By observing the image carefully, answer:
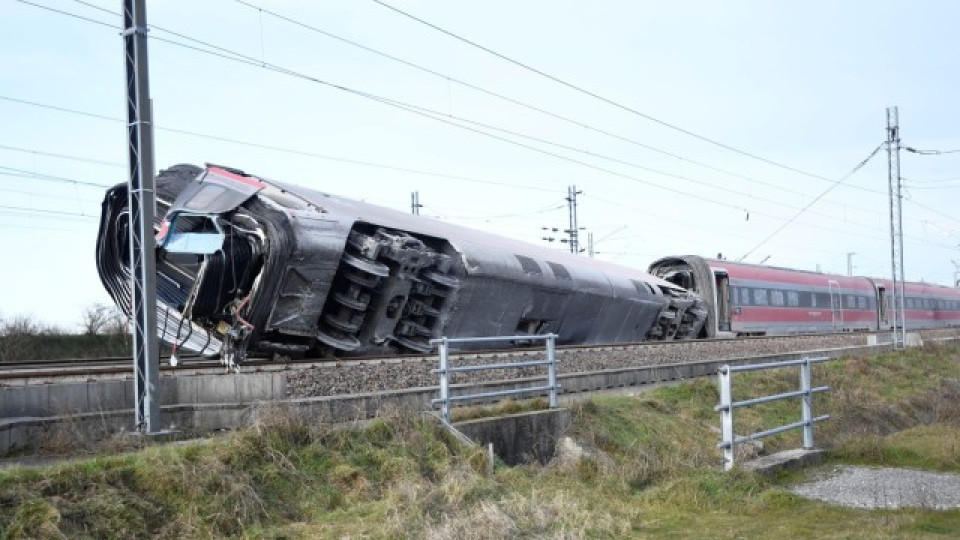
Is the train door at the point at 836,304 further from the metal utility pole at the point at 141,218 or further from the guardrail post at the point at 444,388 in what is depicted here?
the metal utility pole at the point at 141,218

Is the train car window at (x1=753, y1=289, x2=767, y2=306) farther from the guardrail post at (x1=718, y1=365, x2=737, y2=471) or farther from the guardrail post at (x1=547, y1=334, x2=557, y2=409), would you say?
the guardrail post at (x1=718, y1=365, x2=737, y2=471)

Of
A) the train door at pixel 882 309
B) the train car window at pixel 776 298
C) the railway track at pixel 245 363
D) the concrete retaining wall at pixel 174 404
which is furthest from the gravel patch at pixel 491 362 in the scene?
the train door at pixel 882 309

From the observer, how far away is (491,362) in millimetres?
16875

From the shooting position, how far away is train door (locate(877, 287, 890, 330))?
1927 inches

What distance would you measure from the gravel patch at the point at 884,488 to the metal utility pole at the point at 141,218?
6.27 metres

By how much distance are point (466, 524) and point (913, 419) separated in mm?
15847

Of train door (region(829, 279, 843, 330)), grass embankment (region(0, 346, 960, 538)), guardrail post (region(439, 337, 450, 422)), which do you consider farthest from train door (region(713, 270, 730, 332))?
guardrail post (region(439, 337, 450, 422))

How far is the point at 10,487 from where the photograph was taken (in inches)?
233

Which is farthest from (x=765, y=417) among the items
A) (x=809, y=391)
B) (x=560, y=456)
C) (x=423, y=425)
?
(x=423, y=425)

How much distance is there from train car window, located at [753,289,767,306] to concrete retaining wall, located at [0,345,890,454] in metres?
27.3

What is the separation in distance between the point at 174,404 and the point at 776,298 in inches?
1259

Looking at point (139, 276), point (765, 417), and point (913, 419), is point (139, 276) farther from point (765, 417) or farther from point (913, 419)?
point (913, 419)

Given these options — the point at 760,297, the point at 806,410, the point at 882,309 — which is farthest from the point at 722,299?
the point at 806,410

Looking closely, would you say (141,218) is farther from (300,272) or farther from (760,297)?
(760,297)
